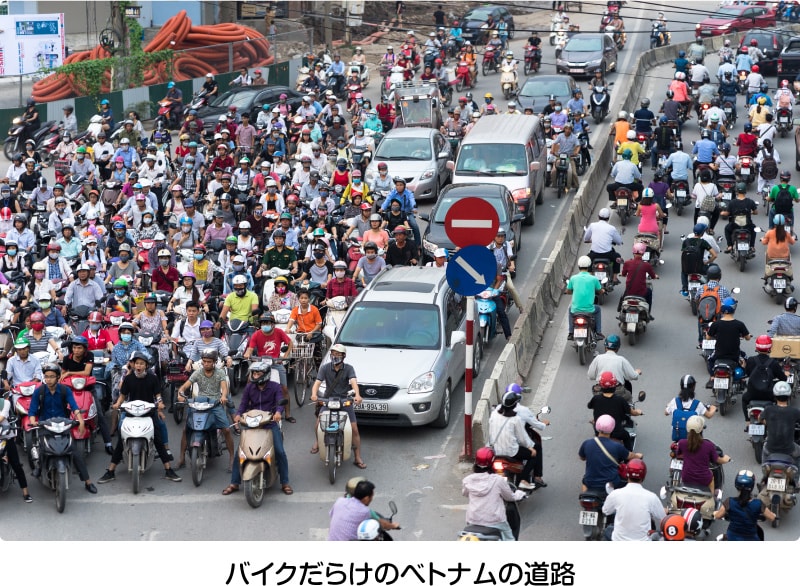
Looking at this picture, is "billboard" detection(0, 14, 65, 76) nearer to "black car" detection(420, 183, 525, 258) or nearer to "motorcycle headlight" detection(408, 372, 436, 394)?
"black car" detection(420, 183, 525, 258)

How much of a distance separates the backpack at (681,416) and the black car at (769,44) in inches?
1127

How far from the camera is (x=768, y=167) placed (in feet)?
87.8

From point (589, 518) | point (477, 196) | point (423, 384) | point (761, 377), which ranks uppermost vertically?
point (477, 196)

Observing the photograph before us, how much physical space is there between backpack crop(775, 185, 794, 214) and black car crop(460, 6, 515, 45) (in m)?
28.1

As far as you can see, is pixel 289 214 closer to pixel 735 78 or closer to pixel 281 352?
pixel 281 352

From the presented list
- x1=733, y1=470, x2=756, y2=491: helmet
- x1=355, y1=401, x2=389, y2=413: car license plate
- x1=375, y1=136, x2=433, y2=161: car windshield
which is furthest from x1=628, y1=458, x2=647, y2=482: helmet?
x1=375, y1=136, x2=433, y2=161: car windshield

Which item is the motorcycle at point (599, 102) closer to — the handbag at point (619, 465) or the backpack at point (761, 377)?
the backpack at point (761, 377)

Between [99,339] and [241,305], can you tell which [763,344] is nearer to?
[241,305]

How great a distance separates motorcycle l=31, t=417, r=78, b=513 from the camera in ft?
48.7

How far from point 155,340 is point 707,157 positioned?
14.0m

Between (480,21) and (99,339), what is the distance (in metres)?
39.9

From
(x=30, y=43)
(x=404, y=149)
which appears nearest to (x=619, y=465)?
(x=404, y=149)

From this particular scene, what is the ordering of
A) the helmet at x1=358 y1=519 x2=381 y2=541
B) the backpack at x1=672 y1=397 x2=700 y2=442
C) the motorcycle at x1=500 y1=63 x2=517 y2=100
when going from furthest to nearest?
the motorcycle at x1=500 y1=63 x2=517 y2=100, the backpack at x1=672 y1=397 x2=700 y2=442, the helmet at x1=358 y1=519 x2=381 y2=541
